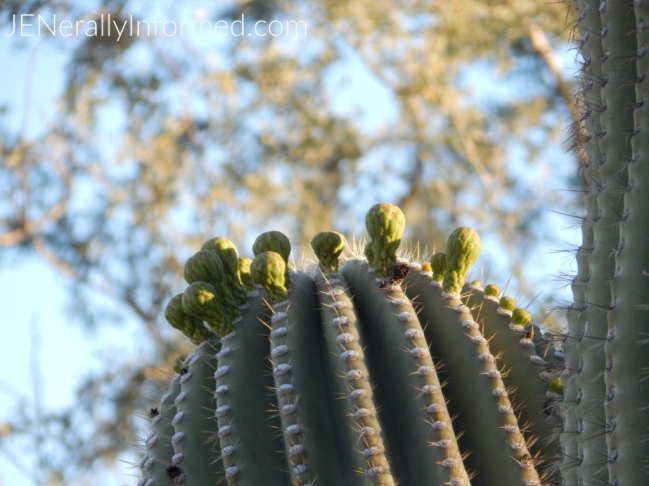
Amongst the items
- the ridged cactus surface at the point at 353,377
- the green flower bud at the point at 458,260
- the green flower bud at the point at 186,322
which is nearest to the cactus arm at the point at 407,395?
the ridged cactus surface at the point at 353,377

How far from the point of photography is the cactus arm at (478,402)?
7.00ft

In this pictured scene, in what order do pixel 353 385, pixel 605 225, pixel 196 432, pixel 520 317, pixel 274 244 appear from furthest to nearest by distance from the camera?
1. pixel 274 244
2. pixel 520 317
3. pixel 196 432
4. pixel 353 385
5. pixel 605 225

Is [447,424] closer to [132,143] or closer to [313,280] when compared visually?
[313,280]

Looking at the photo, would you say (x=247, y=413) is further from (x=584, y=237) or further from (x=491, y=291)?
(x=584, y=237)

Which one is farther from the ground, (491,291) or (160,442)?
(491,291)

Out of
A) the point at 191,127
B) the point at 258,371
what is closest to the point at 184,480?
the point at 258,371

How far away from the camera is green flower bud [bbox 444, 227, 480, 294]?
2.36 metres

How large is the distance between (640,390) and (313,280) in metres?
0.88

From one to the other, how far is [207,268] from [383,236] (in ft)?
1.19

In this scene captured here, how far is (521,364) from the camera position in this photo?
7.59 feet

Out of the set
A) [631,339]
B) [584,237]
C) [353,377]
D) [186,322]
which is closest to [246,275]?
[186,322]

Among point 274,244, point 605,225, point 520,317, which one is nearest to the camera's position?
point 605,225

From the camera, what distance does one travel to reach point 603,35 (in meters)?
1.99

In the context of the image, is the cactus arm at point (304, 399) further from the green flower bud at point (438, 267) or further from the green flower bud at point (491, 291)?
the green flower bud at point (491, 291)
